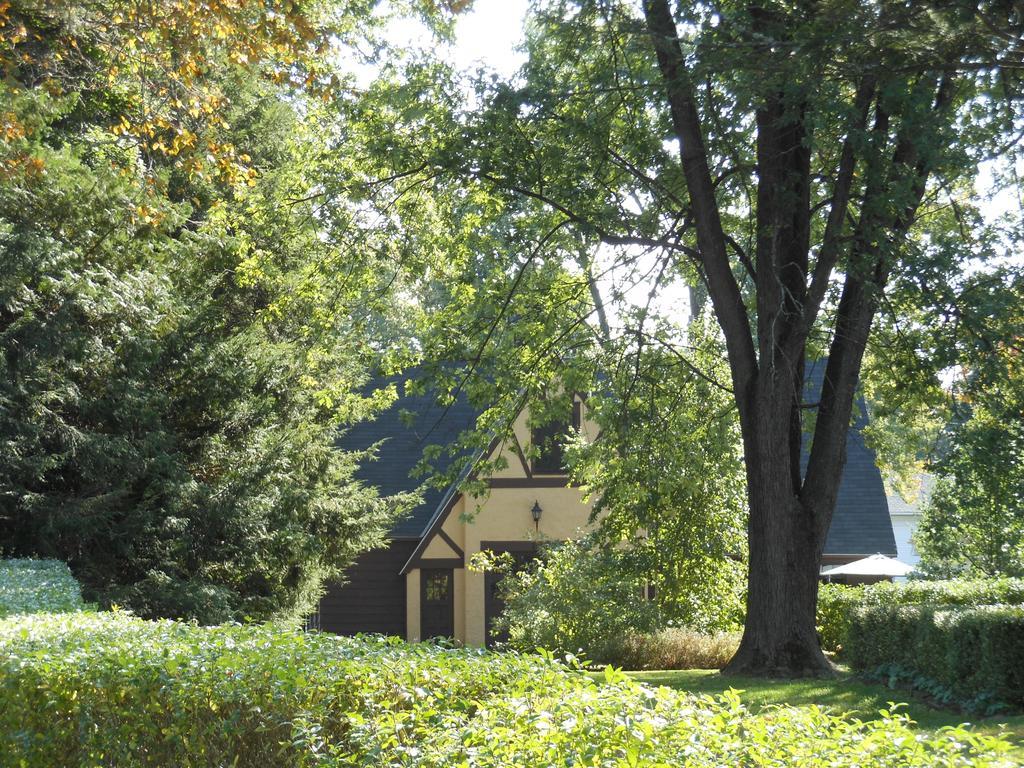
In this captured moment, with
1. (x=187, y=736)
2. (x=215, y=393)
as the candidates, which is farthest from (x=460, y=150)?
(x=187, y=736)

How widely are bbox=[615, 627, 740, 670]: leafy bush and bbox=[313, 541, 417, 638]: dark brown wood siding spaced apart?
381 inches

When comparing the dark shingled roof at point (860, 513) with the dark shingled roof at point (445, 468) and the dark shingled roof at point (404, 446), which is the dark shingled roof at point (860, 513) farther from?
the dark shingled roof at point (404, 446)

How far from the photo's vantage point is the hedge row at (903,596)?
14.3 meters

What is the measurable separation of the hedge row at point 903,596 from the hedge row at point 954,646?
2.38ft

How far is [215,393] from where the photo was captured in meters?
16.5

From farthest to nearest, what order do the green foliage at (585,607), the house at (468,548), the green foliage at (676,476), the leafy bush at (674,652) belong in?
the house at (468,548) < the green foliage at (585,607) < the leafy bush at (674,652) < the green foliage at (676,476)

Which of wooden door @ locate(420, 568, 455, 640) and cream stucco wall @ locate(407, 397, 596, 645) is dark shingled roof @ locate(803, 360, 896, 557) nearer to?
cream stucco wall @ locate(407, 397, 596, 645)

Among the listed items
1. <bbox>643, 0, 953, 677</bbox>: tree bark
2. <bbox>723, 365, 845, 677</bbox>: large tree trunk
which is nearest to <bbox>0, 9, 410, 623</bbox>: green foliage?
<bbox>643, 0, 953, 677</bbox>: tree bark

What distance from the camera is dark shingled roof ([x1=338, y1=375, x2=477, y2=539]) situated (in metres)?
26.4

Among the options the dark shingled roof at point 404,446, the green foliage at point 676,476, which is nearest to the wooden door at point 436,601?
the dark shingled roof at point 404,446

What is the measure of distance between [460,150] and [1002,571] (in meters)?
15.5

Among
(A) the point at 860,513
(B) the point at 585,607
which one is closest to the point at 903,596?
(B) the point at 585,607

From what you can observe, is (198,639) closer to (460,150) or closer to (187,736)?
(187,736)

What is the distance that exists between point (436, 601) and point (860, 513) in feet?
Answer: 34.3
